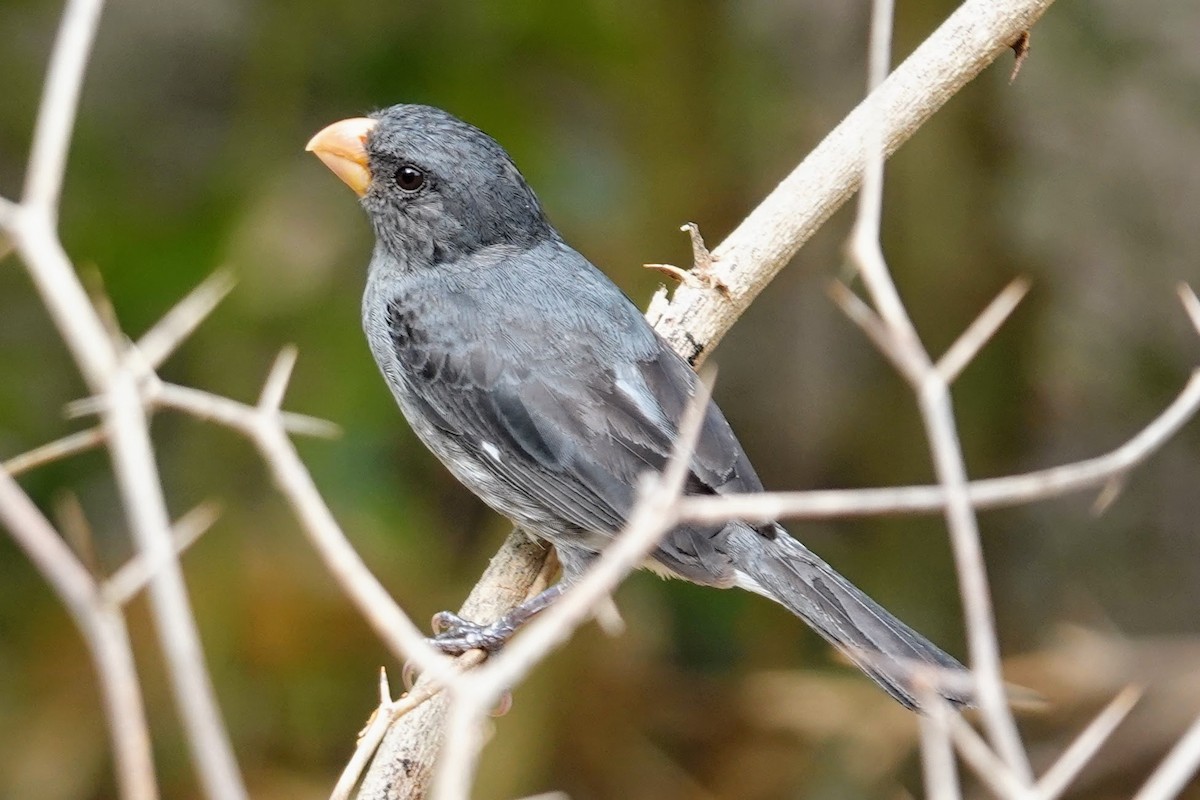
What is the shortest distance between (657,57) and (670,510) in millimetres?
3848

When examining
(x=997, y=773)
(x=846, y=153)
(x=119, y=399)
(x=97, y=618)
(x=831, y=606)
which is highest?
(x=846, y=153)

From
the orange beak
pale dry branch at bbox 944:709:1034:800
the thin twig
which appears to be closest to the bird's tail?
the orange beak

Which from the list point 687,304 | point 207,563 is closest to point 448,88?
point 687,304

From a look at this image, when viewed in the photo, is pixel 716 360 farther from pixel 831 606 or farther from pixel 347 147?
pixel 831 606

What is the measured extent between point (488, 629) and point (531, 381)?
0.66 metres

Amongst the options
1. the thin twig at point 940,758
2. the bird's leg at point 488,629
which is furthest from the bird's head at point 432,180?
the thin twig at point 940,758

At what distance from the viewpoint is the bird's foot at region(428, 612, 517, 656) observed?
3.51 m

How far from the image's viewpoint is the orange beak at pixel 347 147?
4.13 metres

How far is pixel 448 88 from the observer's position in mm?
4867

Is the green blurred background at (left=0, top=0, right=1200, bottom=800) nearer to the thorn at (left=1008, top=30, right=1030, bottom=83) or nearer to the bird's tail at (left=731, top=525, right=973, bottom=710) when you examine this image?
the bird's tail at (left=731, top=525, right=973, bottom=710)

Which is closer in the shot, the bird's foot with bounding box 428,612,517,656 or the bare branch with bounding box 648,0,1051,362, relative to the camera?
the bare branch with bounding box 648,0,1051,362

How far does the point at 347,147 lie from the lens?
4.13 m

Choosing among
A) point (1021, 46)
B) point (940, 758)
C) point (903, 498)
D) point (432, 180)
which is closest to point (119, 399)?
point (903, 498)

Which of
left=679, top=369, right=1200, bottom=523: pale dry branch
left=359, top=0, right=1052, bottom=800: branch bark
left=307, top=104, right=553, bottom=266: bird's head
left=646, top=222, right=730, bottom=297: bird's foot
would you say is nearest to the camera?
left=679, top=369, right=1200, bottom=523: pale dry branch
